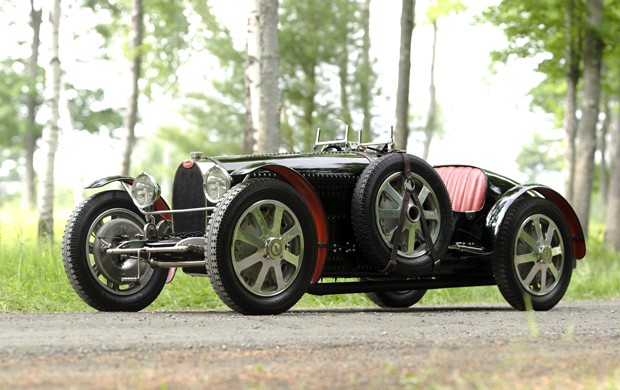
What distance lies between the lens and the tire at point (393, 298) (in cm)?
957

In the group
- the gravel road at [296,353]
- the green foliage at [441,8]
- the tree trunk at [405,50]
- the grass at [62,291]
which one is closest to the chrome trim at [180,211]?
the gravel road at [296,353]

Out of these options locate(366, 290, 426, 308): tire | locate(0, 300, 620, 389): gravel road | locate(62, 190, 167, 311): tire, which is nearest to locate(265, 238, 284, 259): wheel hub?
locate(0, 300, 620, 389): gravel road

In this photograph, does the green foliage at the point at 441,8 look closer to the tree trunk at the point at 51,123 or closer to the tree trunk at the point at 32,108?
the tree trunk at the point at 51,123

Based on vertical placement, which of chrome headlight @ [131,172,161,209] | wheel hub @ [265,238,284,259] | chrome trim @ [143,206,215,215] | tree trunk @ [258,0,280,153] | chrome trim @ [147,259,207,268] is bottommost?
chrome trim @ [147,259,207,268]

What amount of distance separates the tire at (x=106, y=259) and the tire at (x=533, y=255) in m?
2.99

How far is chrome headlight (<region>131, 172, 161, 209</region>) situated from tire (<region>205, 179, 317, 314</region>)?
1234mm

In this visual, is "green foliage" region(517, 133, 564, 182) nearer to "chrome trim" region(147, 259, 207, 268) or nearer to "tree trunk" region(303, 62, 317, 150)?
"tree trunk" region(303, 62, 317, 150)

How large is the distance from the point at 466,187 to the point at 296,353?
14.1 ft

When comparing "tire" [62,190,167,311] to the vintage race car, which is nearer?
the vintage race car

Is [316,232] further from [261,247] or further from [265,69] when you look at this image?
[265,69]

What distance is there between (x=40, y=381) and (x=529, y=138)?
94785 millimetres

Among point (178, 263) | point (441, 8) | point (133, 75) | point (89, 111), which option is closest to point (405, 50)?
point (441, 8)

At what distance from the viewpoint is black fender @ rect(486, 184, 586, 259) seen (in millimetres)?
8430

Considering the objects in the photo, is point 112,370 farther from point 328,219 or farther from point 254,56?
point 254,56
